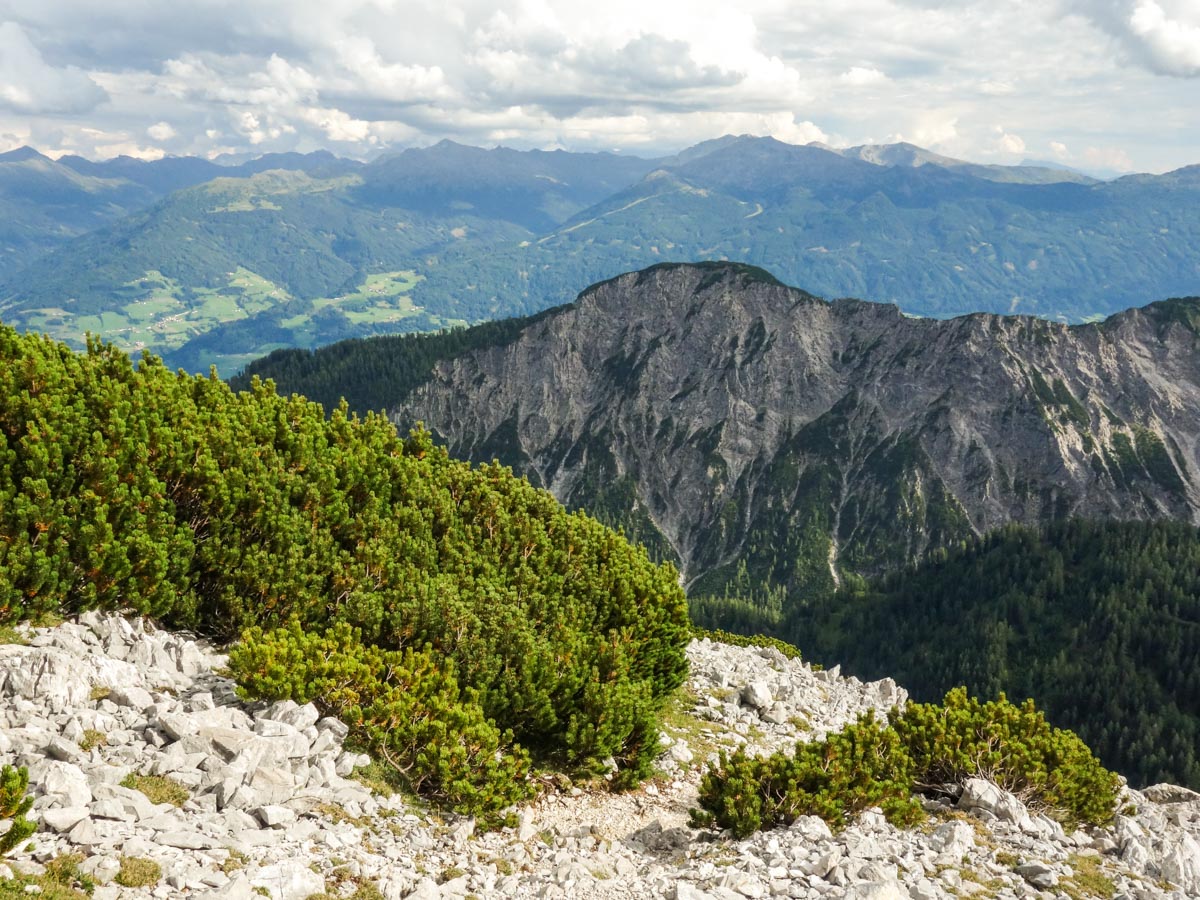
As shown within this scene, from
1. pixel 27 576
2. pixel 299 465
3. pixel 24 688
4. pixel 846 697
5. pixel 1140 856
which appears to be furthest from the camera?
pixel 846 697

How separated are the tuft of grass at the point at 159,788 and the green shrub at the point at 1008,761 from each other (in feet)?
93.5

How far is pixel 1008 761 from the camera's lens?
3369 centimetres

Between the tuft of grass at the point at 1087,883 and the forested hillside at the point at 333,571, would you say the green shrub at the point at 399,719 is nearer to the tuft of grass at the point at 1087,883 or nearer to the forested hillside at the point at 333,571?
the forested hillside at the point at 333,571

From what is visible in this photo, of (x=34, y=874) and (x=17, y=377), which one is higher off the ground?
(x=17, y=377)

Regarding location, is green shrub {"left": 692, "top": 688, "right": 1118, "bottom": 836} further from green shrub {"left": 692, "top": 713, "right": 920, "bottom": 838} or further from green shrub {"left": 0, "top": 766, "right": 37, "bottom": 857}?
green shrub {"left": 0, "top": 766, "right": 37, "bottom": 857}

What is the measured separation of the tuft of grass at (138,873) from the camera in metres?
17.7

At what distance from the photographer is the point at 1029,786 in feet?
110

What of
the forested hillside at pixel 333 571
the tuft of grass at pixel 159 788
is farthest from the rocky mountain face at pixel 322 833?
the forested hillside at pixel 333 571

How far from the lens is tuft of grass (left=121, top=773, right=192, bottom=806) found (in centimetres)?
2150

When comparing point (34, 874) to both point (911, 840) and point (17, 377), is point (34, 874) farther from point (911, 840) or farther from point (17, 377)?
point (911, 840)

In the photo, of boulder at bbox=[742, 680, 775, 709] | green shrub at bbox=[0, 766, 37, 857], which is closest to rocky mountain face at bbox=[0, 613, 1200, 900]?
green shrub at bbox=[0, 766, 37, 857]

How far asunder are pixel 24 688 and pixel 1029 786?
38127mm

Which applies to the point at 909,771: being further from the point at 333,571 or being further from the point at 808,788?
the point at 333,571

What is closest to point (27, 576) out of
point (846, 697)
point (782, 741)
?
point (782, 741)
